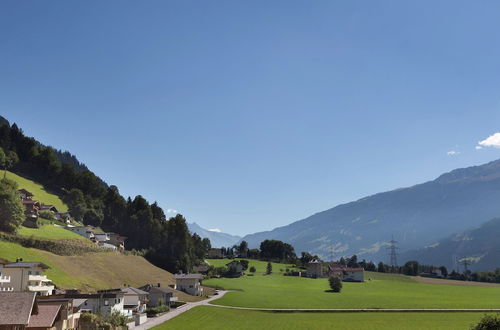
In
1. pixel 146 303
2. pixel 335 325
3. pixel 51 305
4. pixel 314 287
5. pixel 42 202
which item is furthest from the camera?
pixel 314 287

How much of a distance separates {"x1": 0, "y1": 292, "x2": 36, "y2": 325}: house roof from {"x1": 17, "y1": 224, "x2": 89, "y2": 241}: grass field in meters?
63.1

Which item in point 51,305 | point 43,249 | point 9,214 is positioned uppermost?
point 9,214

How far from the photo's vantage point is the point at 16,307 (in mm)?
39656

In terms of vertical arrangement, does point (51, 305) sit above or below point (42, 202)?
below

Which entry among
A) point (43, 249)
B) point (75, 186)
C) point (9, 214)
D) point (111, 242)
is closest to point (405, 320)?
point (43, 249)

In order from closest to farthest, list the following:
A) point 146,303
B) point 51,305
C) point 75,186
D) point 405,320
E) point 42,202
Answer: point 51,305
point 405,320
point 146,303
point 42,202
point 75,186

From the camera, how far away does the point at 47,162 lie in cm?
16462

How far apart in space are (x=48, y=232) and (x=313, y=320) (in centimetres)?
6817

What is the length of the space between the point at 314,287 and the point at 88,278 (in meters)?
86.7

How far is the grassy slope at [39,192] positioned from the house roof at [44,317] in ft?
342

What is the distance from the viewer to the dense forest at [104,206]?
510ft

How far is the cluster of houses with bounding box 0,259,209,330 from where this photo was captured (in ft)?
131

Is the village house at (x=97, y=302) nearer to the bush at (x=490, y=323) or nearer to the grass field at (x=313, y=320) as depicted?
the grass field at (x=313, y=320)

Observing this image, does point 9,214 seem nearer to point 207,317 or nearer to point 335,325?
point 207,317
